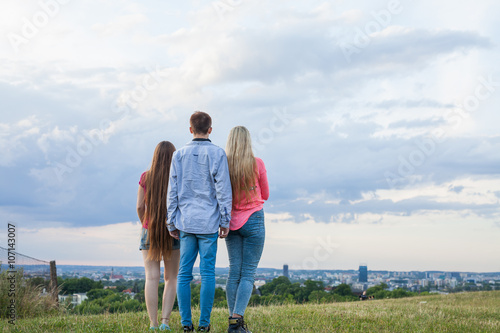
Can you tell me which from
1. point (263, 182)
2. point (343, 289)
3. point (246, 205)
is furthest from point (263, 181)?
point (343, 289)

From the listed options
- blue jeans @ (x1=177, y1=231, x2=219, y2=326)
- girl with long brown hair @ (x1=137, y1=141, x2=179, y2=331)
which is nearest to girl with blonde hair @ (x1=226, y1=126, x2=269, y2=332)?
blue jeans @ (x1=177, y1=231, x2=219, y2=326)

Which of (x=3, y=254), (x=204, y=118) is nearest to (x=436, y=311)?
(x=204, y=118)

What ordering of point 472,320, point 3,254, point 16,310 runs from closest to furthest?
point 472,320
point 16,310
point 3,254

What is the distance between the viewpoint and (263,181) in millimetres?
5348

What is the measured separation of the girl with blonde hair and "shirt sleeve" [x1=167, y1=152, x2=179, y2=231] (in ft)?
2.09

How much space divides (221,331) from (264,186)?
1.76 m

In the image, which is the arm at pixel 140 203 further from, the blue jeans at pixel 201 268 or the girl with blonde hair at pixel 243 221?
the girl with blonde hair at pixel 243 221

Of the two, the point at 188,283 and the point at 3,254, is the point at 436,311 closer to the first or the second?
the point at 188,283

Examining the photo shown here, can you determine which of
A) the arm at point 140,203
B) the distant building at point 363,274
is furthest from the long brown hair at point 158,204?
the distant building at point 363,274

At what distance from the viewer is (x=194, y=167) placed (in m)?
5.07

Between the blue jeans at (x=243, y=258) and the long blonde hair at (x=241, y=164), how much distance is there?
0.32 m

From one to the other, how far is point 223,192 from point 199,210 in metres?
0.33

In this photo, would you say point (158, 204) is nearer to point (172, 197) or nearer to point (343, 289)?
point (172, 197)

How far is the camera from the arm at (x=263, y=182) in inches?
210
